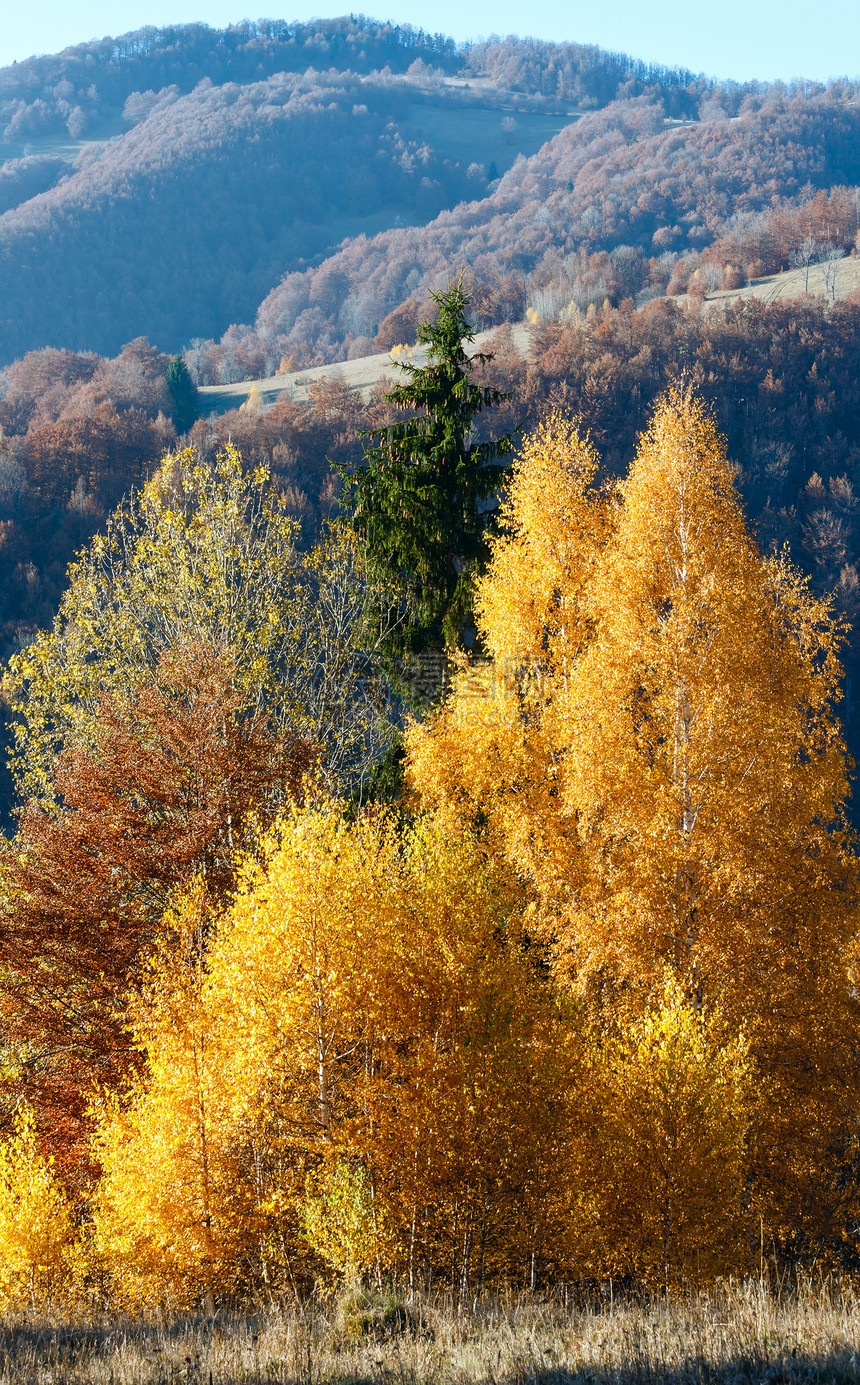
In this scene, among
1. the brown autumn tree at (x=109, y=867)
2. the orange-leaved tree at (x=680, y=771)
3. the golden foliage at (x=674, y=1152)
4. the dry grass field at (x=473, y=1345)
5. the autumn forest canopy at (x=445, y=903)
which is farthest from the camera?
the brown autumn tree at (x=109, y=867)

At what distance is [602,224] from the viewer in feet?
551

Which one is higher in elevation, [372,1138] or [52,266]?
[52,266]

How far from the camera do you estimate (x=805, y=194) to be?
160m

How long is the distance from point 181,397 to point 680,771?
91.9m

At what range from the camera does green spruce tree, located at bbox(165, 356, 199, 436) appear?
9381 centimetres

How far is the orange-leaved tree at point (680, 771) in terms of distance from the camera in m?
13.9

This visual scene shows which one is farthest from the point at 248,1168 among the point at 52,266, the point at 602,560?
the point at 52,266

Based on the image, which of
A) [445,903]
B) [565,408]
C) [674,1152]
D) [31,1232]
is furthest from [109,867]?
[565,408]

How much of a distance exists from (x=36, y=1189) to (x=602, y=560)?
1305 centimetres

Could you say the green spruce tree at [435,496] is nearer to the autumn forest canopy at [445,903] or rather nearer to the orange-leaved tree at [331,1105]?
the autumn forest canopy at [445,903]

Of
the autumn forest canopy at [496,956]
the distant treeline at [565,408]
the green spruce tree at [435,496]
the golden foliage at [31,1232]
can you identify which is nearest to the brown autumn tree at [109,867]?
the autumn forest canopy at [496,956]

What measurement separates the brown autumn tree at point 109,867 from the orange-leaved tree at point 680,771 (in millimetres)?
3725

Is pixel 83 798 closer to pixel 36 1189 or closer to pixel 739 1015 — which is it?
pixel 36 1189

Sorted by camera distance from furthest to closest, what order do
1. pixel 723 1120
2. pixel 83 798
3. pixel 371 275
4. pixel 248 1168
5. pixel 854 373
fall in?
pixel 371 275
pixel 854 373
pixel 83 798
pixel 248 1168
pixel 723 1120
